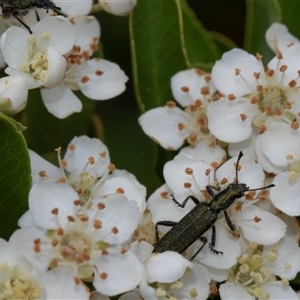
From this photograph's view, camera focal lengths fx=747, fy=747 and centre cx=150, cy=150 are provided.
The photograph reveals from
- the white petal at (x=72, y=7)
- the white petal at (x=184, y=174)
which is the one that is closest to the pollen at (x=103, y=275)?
the white petal at (x=184, y=174)

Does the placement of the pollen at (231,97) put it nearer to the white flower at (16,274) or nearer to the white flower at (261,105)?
the white flower at (261,105)

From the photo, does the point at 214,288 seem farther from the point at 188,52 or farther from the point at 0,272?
the point at 188,52

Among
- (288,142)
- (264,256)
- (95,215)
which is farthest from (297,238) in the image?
(95,215)

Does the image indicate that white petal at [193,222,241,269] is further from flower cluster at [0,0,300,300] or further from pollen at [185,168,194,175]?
pollen at [185,168,194,175]

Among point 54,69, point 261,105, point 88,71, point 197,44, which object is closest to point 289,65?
point 261,105

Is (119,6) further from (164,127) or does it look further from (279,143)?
(279,143)

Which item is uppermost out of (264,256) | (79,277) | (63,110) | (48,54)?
(48,54)
